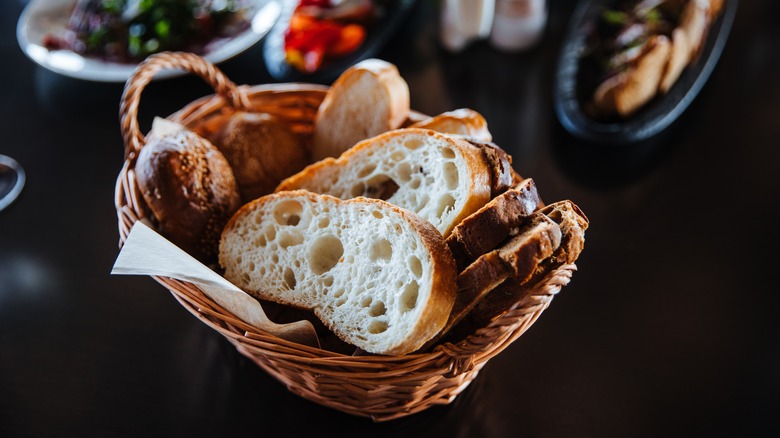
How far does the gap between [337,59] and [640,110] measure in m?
0.82

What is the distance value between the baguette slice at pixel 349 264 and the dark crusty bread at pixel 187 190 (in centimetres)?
6

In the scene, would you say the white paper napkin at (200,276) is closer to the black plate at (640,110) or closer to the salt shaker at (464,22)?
the black plate at (640,110)

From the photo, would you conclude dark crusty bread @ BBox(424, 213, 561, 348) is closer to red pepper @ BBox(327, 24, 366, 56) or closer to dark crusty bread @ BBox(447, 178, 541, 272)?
dark crusty bread @ BBox(447, 178, 541, 272)

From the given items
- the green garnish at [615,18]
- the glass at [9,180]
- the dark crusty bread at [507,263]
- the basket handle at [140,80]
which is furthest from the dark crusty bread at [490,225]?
the glass at [9,180]

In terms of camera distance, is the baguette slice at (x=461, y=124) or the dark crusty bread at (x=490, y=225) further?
the baguette slice at (x=461, y=124)

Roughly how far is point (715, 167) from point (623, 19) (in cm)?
50

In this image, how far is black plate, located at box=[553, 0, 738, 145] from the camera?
156 cm

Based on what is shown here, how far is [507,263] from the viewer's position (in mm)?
893

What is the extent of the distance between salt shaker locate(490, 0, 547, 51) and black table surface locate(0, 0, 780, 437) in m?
0.04

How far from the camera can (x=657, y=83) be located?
63.1 inches

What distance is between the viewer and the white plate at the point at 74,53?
1.72 meters

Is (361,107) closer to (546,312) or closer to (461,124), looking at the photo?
(461,124)

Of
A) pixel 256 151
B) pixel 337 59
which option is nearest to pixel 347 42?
pixel 337 59

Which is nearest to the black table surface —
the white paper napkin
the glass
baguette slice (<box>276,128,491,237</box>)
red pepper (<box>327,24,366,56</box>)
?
the glass
